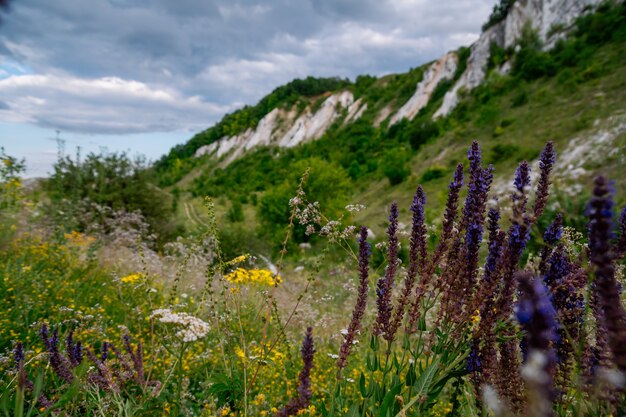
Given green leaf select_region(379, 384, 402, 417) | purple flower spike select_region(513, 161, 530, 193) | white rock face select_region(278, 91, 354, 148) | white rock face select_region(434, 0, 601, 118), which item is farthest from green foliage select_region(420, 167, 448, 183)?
white rock face select_region(278, 91, 354, 148)

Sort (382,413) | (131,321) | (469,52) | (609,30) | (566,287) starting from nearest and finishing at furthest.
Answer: (566,287)
(382,413)
(131,321)
(609,30)
(469,52)

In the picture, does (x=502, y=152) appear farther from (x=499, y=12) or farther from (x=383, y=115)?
(x=383, y=115)

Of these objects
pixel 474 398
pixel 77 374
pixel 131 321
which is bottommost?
pixel 131 321

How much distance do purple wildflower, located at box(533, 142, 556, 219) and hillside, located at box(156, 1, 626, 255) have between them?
339 cm

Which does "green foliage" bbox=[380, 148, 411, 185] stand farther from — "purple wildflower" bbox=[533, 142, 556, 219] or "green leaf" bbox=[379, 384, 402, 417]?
"green leaf" bbox=[379, 384, 402, 417]

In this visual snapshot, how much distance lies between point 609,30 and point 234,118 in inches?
3189

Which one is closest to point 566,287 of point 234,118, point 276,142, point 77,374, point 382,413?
point 382,413

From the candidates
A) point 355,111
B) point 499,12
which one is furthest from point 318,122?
point 499,12

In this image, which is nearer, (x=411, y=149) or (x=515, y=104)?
(x=515, y=104)

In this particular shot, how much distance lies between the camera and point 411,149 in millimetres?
40312

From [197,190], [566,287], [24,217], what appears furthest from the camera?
[197,190]

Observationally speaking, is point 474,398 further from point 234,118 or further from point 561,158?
point 234,118

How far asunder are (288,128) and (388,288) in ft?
283

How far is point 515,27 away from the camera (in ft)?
138
